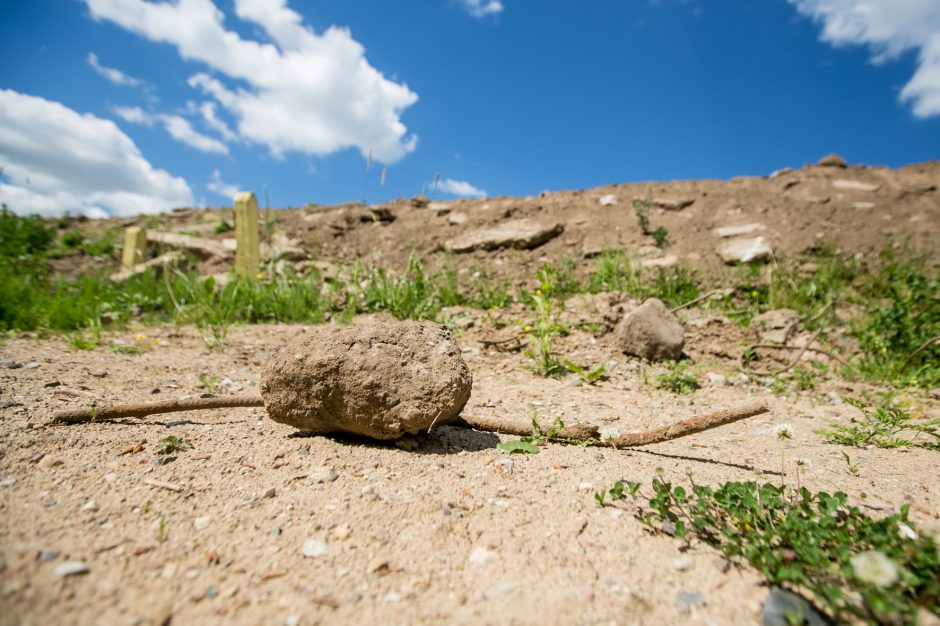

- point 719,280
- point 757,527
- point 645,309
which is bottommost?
point 757,527

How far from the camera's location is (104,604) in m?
1.08

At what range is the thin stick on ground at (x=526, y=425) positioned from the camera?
2.05 meters

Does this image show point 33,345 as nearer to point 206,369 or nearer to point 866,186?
point 206,369

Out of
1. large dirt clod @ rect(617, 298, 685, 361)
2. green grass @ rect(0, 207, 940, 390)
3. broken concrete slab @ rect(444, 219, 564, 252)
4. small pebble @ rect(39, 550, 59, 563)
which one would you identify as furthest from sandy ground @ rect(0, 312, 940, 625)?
broken concrete slab @ rect(444, 219, 564, 252)

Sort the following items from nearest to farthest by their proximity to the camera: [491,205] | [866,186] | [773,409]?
[773,409] < [866,186] < [491,205]

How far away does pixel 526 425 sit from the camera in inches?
89.3

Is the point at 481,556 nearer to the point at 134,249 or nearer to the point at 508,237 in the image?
the point at 508,237

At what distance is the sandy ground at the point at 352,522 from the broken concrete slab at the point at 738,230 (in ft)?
14.9

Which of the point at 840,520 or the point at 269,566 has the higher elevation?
the point at 840,520

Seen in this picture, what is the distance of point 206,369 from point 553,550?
2969mm

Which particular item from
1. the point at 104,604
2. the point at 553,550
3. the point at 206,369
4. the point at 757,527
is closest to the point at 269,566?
the point at 104,604

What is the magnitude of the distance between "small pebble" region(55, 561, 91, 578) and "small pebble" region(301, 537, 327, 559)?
0.50m

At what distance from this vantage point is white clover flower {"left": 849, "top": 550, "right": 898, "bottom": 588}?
1.05 metres

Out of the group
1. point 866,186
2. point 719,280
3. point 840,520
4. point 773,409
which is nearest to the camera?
point 840,520
